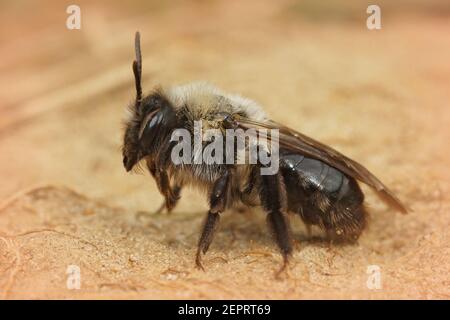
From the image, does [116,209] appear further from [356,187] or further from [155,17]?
[155,17]

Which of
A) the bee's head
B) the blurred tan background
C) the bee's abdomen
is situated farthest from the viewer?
the bee's abdomen

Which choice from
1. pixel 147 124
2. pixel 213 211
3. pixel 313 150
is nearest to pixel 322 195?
pixel 313 150

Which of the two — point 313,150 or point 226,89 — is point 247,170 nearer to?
point 313,150

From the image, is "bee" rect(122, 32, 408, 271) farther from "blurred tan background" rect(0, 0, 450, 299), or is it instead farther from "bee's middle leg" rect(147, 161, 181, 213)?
"blurred tan background" rect(0, 0, 450, 299)

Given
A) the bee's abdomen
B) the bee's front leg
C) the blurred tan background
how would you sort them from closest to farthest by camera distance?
Result: the blurred tan background → the bee's abdomen → the bee's front leg

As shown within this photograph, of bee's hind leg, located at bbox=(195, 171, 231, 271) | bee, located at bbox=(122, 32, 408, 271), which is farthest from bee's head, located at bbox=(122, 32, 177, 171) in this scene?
bee's hind leg, located at bbox=(195, 171, 231, 271)

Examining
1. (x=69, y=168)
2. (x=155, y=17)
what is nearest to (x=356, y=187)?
(x=69, y=168)

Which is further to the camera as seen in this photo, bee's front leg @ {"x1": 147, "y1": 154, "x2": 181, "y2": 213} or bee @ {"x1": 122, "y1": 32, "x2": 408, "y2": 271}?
bee's front leg @ {"x1": 147, "y1": 154, "x2": 181, "y2": 213}

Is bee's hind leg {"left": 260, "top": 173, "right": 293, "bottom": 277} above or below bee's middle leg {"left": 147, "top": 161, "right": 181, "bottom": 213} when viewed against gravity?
below
